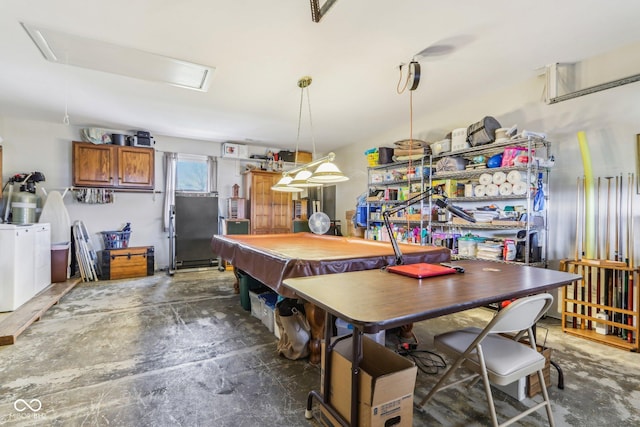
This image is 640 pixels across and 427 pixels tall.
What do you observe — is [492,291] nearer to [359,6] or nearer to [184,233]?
[359,6]

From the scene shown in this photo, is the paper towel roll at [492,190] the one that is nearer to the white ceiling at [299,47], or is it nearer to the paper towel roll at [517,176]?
the paper towel roll at [517,176]

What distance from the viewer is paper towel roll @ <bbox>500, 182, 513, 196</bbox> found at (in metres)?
3.44

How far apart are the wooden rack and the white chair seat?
190 cm

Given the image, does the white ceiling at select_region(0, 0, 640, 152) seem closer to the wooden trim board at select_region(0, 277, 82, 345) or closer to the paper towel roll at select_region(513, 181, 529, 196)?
the paper towel roll at select_region(513, 181, 529, 196)

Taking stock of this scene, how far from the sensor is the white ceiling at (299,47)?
230 cm

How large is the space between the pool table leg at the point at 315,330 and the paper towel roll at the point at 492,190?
106 inches

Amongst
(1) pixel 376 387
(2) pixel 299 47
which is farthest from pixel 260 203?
(1) pixel 376 387

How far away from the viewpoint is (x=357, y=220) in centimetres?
567

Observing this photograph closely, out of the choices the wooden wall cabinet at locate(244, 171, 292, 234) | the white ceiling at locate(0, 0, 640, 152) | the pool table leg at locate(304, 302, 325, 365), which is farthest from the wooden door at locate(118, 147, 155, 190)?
the pool table leg at locate(304, 302, 325, 365)

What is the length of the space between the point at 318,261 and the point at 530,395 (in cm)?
163

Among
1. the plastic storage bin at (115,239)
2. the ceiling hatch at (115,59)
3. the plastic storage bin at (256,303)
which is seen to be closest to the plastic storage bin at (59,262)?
the plastic storage bin at (115,239)

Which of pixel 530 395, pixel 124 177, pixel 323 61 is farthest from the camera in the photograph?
pixel 124 177

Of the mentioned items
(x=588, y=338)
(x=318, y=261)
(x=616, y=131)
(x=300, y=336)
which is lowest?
(x=588, y=338)

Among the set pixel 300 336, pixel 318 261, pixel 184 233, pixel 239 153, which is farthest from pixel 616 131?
pixel 184 233
